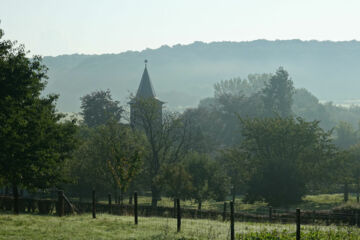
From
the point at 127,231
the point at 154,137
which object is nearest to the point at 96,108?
the point at 154,137

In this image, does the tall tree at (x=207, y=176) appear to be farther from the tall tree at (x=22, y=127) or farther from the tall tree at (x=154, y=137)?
the tall tree at (x=22, y=127)

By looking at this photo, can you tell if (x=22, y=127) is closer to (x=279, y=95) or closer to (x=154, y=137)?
(x=154, y=137)

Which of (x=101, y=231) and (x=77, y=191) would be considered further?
(x=77, y=191)

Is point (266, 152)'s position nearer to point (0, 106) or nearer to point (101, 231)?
point (0, 106)

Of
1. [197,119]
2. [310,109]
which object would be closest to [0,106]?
[197,119]

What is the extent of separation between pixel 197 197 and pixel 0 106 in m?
27.7

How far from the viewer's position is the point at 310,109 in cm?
15738

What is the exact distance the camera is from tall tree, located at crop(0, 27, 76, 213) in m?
27.2

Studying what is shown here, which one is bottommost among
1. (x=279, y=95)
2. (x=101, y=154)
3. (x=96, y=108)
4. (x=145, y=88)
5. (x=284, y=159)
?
(x=284, y=159)

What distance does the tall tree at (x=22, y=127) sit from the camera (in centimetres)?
2716

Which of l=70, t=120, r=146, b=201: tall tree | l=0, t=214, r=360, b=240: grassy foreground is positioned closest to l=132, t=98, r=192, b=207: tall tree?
l=70, t=120, r=146, b=201: tall tree

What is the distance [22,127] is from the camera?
92.6 feet

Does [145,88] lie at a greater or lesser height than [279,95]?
lesser

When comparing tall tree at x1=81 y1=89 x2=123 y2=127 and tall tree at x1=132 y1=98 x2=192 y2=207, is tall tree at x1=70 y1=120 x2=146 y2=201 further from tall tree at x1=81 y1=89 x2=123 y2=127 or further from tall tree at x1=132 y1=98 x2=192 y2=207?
tall tree at x1=81 y1=89 x2=123 y2=127
